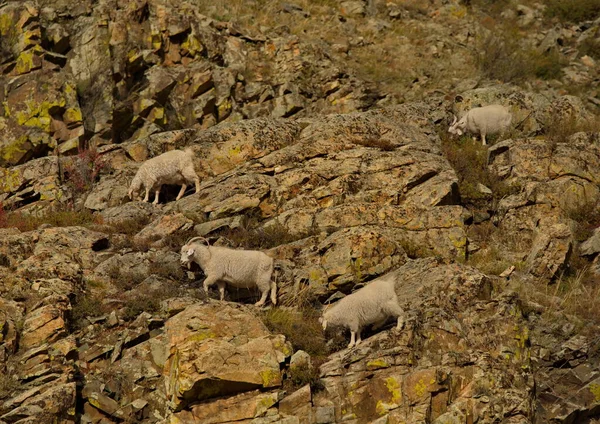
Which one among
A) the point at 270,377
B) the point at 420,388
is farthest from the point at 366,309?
the point at 270,377

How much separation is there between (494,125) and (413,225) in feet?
22.7

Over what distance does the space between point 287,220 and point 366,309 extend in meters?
4.81

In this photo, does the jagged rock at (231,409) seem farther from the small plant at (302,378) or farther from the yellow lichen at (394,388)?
the yellow lichen at (394,388)

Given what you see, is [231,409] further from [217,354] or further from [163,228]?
[163,228]

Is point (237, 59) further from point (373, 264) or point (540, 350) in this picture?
point (540, 350)

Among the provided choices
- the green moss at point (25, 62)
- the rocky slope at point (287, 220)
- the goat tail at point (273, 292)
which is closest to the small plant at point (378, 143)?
the rocky slope at point (287, 220)

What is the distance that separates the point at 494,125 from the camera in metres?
25.0

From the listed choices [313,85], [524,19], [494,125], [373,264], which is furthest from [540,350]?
[524,19]

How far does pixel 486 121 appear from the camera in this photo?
982 inches

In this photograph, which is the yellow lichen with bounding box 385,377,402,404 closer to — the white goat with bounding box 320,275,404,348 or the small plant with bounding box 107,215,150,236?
the white goat with bounding box 320,275,404,348

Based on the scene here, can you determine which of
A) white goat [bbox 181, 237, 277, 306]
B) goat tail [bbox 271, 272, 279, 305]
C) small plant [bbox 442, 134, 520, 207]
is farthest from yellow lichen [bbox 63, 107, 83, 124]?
goat tail [bbox 271, 272, 279, 305]

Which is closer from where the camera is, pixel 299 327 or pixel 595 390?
pixel 595 390

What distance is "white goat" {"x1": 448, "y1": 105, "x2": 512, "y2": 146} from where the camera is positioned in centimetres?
2492

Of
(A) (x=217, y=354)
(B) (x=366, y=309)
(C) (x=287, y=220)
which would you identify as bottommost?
(C) (x=287, y=220)
